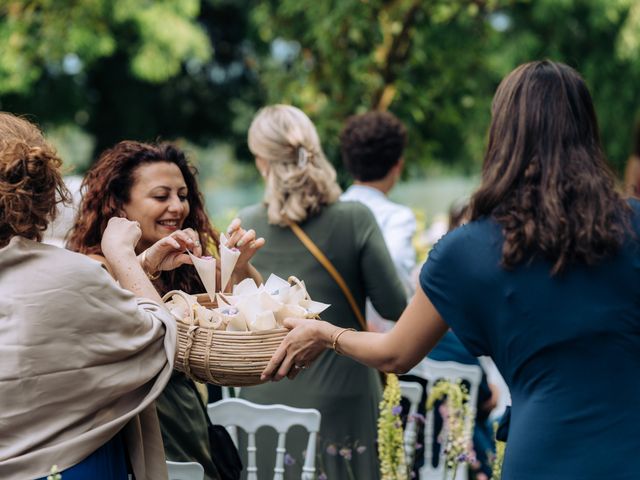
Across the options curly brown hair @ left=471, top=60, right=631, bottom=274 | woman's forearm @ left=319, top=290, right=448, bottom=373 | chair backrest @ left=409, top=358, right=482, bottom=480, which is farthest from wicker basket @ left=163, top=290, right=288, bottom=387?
chair backrest @ left=409, top=358, right=482, bottom=480

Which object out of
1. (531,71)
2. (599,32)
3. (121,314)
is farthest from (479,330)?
(599,32)

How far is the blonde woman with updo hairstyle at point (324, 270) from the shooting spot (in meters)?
3.60

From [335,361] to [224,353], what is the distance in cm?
118

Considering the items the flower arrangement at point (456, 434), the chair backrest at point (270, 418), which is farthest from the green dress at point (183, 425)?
the flower arrangement at point (456, 434)

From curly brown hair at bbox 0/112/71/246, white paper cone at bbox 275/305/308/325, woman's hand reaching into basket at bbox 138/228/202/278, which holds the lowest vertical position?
white paper cone at bbox 275/305/308/325

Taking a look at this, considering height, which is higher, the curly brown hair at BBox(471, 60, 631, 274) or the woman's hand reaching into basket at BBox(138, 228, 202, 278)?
the curly brown hair at BBox(471, 60, 631, 274)

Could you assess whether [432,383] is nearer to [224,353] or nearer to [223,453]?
[223,453]

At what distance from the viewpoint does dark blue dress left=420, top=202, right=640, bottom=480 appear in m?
2.08

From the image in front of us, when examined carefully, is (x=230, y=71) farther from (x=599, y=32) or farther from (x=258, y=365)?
(x=258, y=365)

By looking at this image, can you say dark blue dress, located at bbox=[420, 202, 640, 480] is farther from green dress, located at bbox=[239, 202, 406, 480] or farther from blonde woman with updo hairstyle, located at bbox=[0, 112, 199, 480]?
green dress, located at bbox=[239, 202, 406, 480]

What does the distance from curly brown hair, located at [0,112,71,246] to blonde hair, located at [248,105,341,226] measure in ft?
4.86

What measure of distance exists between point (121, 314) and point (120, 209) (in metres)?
1.01

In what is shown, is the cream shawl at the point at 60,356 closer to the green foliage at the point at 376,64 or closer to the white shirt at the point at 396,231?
the white shirt at the point at 396,231

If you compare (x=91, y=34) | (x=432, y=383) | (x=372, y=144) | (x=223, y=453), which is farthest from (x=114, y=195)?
(x=91, y=34)
